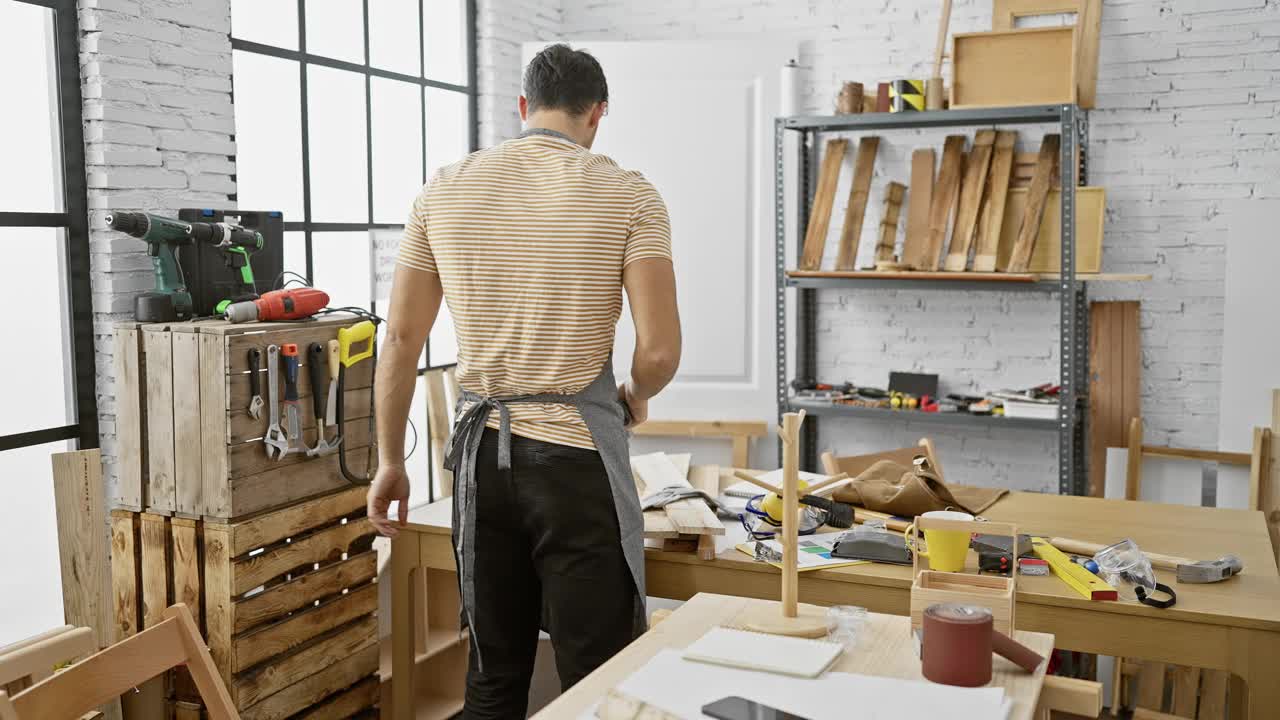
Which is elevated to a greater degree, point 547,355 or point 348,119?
point 348,119

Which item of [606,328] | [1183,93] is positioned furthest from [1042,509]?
[1183,93]

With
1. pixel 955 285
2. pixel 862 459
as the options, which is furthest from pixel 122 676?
pixel 955 285

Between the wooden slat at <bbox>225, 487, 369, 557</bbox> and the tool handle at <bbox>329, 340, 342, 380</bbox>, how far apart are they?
0.32 metres

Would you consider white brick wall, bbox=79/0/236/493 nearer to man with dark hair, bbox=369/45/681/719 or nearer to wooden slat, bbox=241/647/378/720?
wooden slat, bbox=241/647/378/720

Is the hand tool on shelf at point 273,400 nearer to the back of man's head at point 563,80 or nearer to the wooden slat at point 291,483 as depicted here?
the wooden slat at point 291,483

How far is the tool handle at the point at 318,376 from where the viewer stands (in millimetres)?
2857

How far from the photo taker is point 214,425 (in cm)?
263

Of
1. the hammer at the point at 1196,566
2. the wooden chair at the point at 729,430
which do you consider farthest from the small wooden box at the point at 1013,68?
the hammer at the point at 1196,566

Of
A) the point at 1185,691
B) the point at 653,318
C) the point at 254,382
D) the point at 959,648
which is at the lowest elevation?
the point at 1185,691

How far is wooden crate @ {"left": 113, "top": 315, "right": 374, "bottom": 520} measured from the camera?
8.62 ft

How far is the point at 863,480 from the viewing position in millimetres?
3016

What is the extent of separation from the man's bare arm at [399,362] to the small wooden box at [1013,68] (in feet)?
8.25

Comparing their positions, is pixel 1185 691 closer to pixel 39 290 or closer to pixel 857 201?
pixel 857 201

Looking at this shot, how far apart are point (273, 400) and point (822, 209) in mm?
2704
